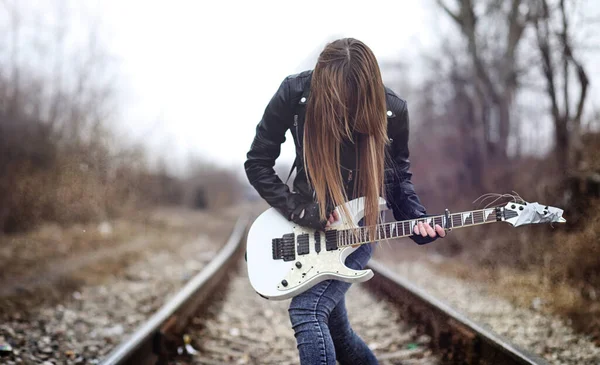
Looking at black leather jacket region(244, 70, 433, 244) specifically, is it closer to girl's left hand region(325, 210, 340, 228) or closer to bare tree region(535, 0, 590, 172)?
girl's left hand region(325, 210, 340, 228)

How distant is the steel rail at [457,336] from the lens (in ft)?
9.57

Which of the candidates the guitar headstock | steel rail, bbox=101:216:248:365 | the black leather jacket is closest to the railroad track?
steel rail, bbox=101:216:248:365

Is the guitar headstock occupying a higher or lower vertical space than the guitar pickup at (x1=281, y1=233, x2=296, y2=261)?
higher

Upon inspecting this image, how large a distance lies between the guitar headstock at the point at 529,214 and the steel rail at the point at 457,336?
1024mm

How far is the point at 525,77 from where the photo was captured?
41.7 ft

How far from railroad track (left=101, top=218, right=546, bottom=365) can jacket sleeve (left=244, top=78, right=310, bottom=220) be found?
1.44 meters

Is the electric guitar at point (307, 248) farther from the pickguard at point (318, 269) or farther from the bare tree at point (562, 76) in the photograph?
the bare tree at point (562, 76)

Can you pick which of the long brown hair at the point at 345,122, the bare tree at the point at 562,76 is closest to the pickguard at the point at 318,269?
the long brown hair at the point at 345,122

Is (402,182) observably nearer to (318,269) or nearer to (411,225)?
(411,225)

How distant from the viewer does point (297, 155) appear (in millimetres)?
2391

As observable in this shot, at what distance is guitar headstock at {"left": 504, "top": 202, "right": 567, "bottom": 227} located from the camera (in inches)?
78.3

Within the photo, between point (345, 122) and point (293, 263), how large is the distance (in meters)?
0.65

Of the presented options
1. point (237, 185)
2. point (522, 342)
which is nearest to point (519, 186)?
point (522, 342)

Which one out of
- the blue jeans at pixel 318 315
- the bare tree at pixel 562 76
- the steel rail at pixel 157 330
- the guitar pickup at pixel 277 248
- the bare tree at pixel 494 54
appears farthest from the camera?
the bare tree at pixel 494 54
